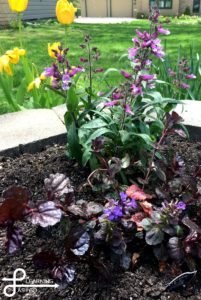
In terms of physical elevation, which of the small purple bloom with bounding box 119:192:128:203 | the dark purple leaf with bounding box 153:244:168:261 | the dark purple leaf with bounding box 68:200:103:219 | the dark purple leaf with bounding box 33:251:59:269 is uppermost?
the small purple bloom with bounding box 119:192:128:203

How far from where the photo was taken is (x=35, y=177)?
1.90 m

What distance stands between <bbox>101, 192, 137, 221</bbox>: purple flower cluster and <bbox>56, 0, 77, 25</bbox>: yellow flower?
1.51 m

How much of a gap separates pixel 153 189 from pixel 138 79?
465 millimetres

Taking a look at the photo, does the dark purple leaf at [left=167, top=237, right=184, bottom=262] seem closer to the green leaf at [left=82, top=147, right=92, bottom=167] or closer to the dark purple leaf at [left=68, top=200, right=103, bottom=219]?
the dark purple leaf at [left=68, top=200, right=103, bottom=219]

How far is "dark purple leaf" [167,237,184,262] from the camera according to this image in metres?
1.38

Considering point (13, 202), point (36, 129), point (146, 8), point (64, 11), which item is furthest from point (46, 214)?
point (146, 8)

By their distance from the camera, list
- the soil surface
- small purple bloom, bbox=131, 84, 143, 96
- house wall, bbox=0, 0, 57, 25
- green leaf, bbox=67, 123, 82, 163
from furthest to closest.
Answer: house wall, bbox=0, 0, 57, 25
green leaf, bbox=67, 123, 82, 163
small purple bloom, bbox=131, 84, 143, 96
the soil surface

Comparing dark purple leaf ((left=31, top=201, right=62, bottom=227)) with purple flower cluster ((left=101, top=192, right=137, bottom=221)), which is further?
purple flower cluster ((left=101, top=192, right=137, bottom=221))

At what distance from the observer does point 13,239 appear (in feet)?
4.08

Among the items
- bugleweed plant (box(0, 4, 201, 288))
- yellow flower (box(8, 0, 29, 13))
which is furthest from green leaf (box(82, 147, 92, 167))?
yellow flower (box(8, 0, 29, 13))

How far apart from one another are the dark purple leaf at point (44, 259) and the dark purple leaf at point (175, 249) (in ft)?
1.29

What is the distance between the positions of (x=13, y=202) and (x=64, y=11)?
5.38 feet

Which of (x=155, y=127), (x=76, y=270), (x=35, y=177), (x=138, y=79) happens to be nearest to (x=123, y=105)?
(x=138, y=79)
